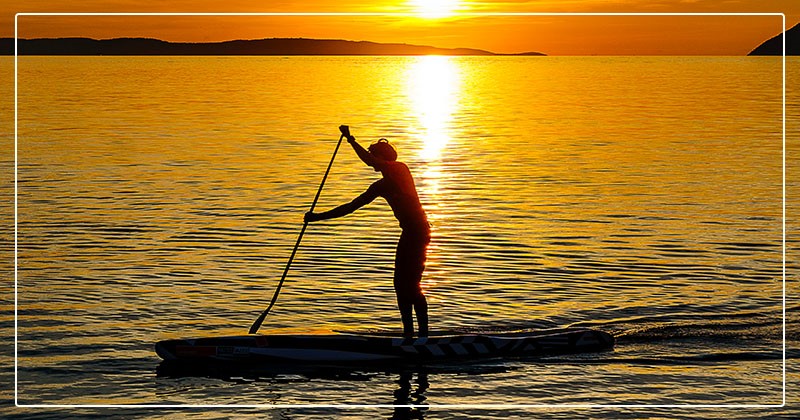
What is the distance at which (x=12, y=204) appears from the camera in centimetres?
3831

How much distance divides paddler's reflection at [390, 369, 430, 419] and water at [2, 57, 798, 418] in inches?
1.7

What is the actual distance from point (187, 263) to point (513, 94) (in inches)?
4182

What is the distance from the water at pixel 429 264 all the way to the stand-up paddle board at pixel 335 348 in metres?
0.35

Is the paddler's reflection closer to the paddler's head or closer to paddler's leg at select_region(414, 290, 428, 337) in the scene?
paddler's leg at select_region(414, 290, 428, 337)

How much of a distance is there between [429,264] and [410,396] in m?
11.4

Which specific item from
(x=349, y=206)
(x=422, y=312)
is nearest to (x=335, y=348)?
(x=422, y=312)

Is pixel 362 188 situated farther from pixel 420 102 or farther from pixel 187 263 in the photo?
pixel 420 102

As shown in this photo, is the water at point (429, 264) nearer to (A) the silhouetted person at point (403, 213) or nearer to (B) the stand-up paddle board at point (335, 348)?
(B) the stand-up paddle board at point (335, 348)

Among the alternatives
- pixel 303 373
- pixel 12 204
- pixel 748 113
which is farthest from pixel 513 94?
pixel 303 373

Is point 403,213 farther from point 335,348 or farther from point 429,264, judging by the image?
point 429,264

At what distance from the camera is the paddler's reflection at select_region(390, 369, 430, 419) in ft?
57.3

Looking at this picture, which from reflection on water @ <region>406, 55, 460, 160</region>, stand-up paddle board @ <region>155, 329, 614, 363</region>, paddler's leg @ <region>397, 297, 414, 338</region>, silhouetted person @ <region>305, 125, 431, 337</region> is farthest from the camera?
reflection on water @ <region>406, 55, 460, 160</region>

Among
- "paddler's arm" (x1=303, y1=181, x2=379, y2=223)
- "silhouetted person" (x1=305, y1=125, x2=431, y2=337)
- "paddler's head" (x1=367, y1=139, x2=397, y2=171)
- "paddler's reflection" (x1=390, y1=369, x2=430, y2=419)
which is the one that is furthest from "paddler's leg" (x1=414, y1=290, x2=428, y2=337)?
"paddler's head" (x1=367, y1=139, x2=397, y2=171)

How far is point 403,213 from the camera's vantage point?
1912 cm
